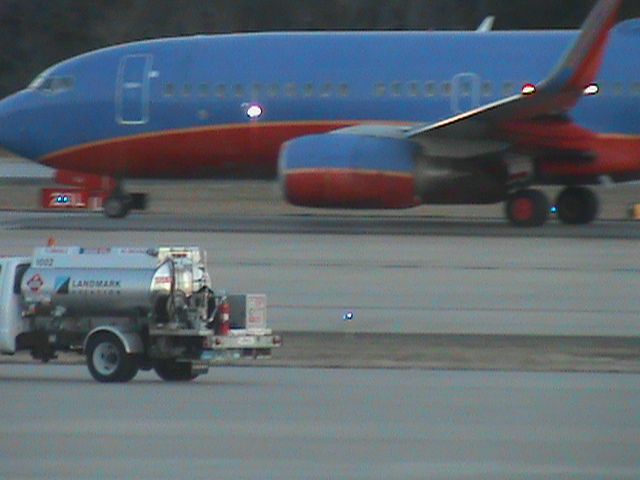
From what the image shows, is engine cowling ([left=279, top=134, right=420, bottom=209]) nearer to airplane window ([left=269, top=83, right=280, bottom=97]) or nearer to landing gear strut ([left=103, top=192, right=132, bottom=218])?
airplane window ([left=269, top=83, right=280, bottom=97])

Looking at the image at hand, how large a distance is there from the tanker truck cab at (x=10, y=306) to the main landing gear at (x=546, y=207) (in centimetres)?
1522

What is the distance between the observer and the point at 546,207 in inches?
1043

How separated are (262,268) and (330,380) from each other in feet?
27.2

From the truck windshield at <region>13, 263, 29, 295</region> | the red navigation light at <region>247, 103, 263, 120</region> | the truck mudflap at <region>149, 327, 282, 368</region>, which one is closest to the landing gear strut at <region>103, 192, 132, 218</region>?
the red navigation light at <region>247, 103, 263, 120</region>

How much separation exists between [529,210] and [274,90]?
15.7 feet

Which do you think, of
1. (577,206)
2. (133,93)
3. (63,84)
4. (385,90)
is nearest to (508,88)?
(385,90)

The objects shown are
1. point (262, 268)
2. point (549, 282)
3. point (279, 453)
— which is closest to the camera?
point (279, 453)

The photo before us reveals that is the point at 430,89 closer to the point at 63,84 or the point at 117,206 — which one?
the point at 117,206

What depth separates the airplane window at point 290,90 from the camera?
2777 cm

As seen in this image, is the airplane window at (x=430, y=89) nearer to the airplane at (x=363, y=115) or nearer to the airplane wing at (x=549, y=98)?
the airplane at (x=363, y=115)

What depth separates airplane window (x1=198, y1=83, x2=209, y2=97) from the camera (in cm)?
2809

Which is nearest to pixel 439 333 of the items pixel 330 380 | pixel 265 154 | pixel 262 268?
pixel 330 380

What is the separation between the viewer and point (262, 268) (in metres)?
20.4

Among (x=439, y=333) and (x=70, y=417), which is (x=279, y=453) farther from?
(x=439, y=333)
